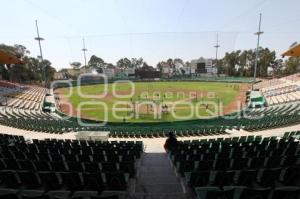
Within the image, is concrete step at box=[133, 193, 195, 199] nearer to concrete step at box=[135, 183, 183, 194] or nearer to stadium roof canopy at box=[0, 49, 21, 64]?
concrete step at box=[135, 183, 183, 194]

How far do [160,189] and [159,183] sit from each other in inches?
30.4

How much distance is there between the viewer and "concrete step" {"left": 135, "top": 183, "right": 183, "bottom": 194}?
7.32 meters

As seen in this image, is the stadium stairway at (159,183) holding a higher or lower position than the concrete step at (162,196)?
lower

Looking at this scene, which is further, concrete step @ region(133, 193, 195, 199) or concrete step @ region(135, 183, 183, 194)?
concrete step @ region(135, 183, 183, 194)

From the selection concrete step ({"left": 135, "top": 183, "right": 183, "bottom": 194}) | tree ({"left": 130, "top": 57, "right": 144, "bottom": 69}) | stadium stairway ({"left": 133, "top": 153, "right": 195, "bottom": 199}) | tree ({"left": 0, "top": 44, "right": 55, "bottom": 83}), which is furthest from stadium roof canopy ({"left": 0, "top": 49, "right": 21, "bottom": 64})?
tree ({"left": 130, "top": 57, "right": 144, "bottom": 69})

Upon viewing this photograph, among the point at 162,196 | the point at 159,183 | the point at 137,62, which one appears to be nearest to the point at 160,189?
the point at 162,196

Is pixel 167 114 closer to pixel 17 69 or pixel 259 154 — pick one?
pixel 259 154

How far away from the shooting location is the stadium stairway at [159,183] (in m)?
6.97

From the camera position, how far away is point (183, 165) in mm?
8273

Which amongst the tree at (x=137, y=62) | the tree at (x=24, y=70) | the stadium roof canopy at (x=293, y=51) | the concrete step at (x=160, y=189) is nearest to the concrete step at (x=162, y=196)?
the concrete step at (x=160, y=189)

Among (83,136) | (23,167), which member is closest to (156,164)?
(23,167)

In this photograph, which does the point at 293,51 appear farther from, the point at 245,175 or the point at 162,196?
the point at 162,196

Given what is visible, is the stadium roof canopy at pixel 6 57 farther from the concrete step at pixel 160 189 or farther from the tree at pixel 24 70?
the tree at pixel 24 70

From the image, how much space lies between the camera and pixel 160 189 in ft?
24.6
